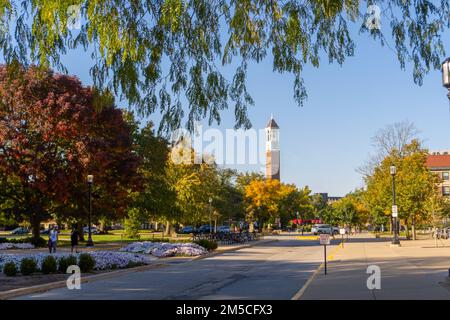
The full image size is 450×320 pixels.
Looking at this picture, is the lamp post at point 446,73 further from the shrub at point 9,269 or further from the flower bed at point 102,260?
the shrub at point 9,269

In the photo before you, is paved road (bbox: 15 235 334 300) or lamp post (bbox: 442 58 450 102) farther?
paved road (bbox: 15 235 334 300)

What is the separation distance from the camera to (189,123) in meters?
9.15

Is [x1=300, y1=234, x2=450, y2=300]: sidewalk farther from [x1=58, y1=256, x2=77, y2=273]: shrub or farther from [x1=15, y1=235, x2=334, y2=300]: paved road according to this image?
[x1=58, y1=256, x2=77, y2=273]: shrub

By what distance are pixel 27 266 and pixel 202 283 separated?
19.7ft

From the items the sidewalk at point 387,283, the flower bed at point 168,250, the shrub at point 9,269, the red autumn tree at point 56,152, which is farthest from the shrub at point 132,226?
the sidewalk at point 387,283

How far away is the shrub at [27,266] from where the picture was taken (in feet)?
60.7

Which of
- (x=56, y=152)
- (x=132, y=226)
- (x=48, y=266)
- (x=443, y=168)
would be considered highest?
(x=443, y=168)

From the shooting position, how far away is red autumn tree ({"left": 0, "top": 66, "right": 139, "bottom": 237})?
3684cm

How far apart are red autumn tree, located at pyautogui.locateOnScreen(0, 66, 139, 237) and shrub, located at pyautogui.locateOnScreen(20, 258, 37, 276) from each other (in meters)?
18.1

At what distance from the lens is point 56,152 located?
3878 cm

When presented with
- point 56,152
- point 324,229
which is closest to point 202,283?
point 56,152

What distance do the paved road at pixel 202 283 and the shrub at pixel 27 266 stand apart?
266 cm

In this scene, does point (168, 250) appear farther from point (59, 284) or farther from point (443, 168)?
point (443, 168)

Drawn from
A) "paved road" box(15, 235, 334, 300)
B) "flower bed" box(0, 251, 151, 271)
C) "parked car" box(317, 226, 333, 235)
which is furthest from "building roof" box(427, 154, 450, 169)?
"flower bed" box(0, 251, 151, 271)
